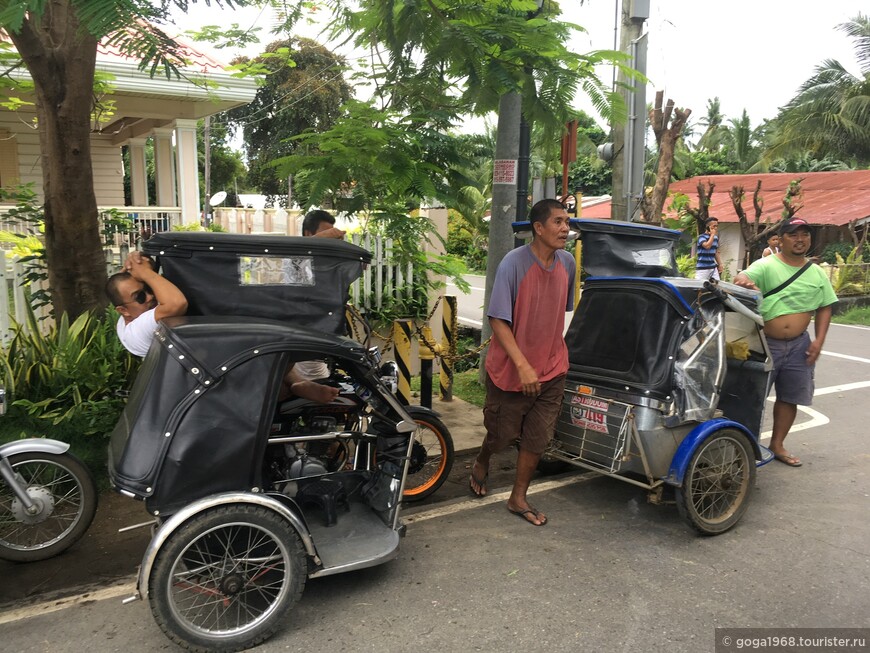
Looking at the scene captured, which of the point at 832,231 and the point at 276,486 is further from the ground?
the point at 832,231

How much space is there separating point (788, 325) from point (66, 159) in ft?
18.4

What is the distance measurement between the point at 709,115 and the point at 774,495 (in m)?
50.4

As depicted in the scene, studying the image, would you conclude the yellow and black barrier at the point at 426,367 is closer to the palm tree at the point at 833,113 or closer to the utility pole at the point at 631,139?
the utility pole at the point at 631,139

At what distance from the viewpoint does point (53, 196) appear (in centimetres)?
525

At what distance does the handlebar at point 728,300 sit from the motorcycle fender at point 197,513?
9.03 feet

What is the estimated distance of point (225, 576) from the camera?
9.64 feet

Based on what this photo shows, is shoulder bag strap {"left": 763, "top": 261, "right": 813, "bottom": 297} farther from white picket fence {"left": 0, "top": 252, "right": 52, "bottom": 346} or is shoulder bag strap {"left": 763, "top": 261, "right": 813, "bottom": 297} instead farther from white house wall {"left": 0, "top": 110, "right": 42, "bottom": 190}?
white house wall {"left": 0, "top": 110, "right": 42, "bottom": 190}

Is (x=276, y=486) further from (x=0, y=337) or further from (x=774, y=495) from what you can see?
(x=774, y=495)

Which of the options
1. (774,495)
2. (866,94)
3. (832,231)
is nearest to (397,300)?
(774,495)

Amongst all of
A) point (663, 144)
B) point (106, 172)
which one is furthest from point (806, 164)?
point (106, 172)

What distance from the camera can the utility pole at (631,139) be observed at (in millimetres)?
8539

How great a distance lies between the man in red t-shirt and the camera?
4.03 meters

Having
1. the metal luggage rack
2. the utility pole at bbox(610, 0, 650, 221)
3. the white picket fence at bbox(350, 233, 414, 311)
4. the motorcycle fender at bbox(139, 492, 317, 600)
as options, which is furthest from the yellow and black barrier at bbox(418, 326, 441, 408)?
the utility pole at bbox(610, 0, 650, 221)

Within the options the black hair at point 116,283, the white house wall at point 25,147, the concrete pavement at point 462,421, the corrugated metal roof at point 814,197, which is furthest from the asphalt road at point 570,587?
the corrugated metal roof at point 814,197
